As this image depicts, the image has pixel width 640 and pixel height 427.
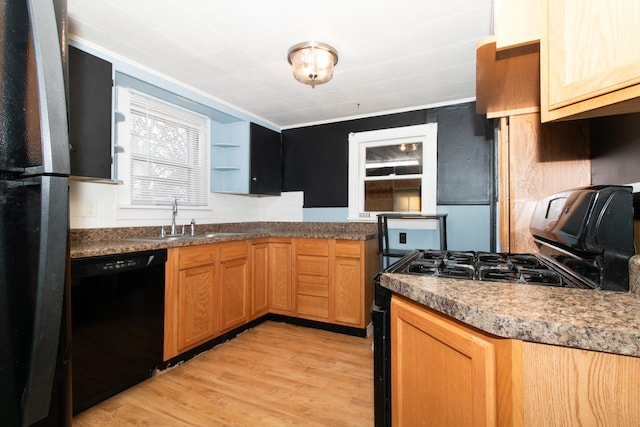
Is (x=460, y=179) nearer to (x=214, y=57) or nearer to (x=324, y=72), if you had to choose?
(x=324, y=72)

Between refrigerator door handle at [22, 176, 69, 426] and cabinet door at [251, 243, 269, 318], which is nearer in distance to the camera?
refrigerator door handle at [22, 176, 69, 426]

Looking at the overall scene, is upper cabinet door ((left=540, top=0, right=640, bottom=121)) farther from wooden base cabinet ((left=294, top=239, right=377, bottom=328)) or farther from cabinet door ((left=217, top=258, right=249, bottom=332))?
cabinet door ((left=217, top=258, right=249, bottom=332))

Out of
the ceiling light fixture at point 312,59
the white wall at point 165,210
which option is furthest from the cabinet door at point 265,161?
the ceiling light fixture at point 312,59

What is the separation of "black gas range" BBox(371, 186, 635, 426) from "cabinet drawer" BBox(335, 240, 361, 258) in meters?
1.62

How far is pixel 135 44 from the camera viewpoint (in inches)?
83.8

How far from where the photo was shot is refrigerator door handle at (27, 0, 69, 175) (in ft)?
2.10

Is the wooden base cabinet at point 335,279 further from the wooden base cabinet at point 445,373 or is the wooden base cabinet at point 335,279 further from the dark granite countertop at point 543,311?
the dark granite countertop at point 543,311

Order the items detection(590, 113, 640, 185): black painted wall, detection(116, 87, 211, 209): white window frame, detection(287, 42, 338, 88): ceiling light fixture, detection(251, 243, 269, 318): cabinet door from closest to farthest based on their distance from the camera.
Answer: detection(590, 113, 640, 185): black painted wall < detection(287, 42, 338, 88): ceiling light fixture < detection(116, 87, 211, 209): white window frame < detection(251, 243, 269, 318): cabinet door

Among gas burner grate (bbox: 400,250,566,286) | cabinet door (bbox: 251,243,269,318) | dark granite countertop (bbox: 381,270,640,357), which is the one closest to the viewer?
dark granite countertop (bbox: 381,270,640,357)

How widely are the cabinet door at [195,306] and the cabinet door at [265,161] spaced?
4.21ft

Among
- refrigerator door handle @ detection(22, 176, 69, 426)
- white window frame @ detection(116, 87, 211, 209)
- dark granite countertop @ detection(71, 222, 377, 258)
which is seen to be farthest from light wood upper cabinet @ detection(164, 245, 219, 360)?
refrigerator door handle @ detection(22, 176, 69, 426)

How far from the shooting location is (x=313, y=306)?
3.10 metres

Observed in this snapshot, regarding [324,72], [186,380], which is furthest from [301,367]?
[324,72]

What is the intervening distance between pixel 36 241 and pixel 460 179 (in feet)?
10.5
